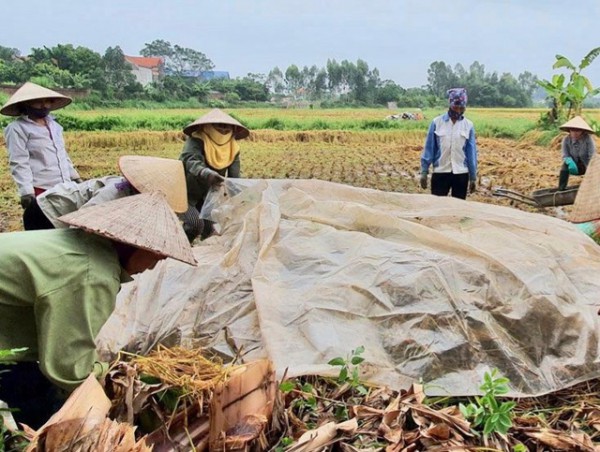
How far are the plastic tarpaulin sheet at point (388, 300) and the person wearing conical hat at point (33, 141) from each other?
4.40 ft

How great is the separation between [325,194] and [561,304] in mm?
1754

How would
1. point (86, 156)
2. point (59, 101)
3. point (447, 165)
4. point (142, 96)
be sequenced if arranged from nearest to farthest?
point (59, 101)
point (447, 165)
point (86, 156)
point (142, 96)

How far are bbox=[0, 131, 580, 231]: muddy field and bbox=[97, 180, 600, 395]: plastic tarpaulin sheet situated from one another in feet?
13.0

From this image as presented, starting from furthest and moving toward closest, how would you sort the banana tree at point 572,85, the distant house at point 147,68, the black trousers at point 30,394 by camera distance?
the distant house at point 147,68 < the banana tree at point 572,85 < the black trousers at point 30,394

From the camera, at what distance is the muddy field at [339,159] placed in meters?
9.65

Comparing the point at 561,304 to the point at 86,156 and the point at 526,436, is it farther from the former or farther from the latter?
the point at 86,156

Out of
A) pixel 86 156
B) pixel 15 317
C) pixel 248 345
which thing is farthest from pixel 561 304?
pixel 86 156

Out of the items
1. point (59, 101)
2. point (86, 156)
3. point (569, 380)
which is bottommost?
point (86, 156)

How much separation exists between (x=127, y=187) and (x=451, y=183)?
3392mm

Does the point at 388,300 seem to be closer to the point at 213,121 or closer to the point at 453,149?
the point at 213,121

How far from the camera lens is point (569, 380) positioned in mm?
2447

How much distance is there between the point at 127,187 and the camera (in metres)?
3.01

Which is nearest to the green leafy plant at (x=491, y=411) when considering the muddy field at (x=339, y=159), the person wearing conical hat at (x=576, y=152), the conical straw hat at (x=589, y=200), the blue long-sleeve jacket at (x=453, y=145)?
the conical straw hat at (x=589, y=200)

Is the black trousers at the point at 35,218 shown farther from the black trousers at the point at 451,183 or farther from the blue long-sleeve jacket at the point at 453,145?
the black trousers at the point at 451,183
